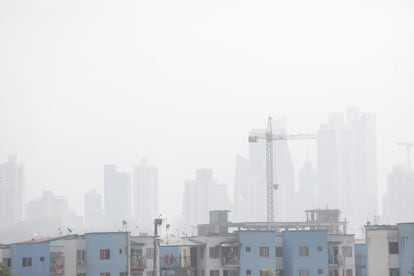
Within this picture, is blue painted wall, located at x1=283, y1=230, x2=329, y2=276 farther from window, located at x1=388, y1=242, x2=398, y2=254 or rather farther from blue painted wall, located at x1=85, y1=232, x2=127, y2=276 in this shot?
blue painted wall, located at x1=85, y1=232, x2=127, y2=276

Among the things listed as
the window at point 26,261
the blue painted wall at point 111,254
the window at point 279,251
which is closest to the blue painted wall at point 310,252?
the window at point 279,251

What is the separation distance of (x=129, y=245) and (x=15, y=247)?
8.19 metres

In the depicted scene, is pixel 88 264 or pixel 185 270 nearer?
pixel 88 264

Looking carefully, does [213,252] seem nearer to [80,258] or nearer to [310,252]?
[310,252]

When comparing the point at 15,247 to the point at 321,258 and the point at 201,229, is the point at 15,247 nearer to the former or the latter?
the point at 321,258

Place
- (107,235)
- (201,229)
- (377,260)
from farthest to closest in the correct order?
(201,229) < (107,235) < (377,260)

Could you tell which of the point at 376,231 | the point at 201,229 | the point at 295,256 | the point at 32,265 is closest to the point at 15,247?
the point at 32,265

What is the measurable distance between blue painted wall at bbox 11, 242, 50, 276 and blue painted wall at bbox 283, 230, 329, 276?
17.1 metres

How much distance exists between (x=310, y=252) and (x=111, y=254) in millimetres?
14082

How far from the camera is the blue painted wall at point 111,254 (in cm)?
7525

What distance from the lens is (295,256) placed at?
78.3m

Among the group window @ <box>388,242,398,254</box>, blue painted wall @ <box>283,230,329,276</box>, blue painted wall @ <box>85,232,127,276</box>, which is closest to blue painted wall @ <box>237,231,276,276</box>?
blue painted wall @ <box>283,230,329,276</box>

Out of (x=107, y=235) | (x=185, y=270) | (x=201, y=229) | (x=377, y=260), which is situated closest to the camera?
(x=377, y=260)

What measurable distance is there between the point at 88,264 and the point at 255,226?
150 ft
